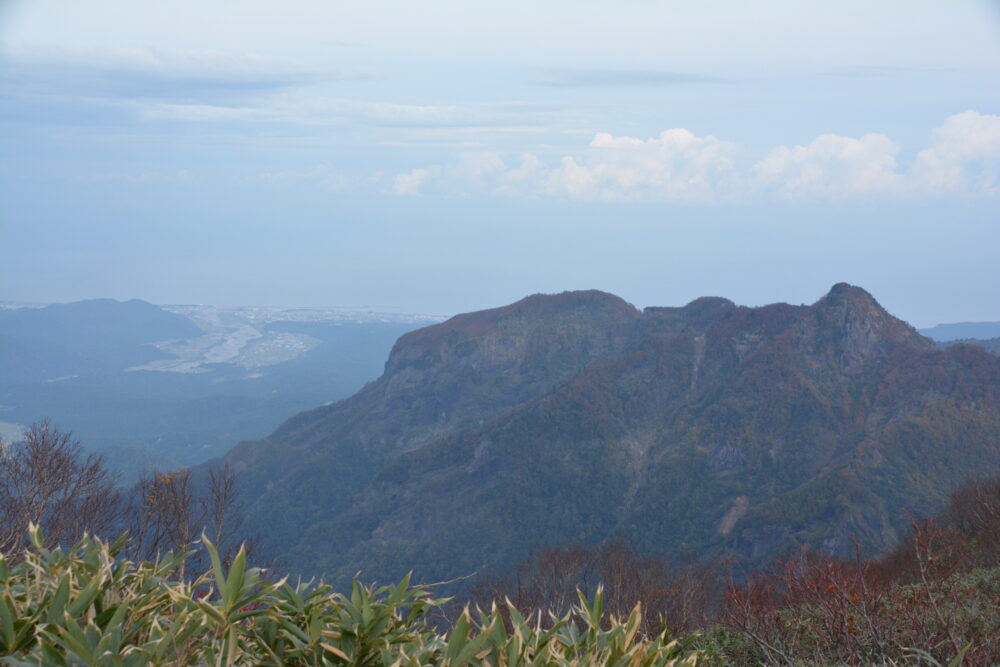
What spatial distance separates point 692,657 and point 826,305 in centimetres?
9344

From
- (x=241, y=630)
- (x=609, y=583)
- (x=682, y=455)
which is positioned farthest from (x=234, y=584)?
(x=682, y=455)

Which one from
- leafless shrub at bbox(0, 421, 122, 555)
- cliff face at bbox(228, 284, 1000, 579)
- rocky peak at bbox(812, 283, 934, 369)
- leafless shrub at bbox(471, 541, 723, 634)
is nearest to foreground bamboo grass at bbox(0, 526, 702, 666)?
leafless shrub at bbox(0, 421, 122, 555)

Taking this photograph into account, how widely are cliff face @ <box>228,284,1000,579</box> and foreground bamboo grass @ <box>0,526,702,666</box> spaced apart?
5378cm

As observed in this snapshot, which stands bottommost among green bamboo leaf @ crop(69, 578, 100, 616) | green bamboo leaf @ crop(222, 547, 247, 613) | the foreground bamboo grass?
the foreground bamboo grass

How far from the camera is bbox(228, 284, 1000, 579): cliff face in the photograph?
62125mm

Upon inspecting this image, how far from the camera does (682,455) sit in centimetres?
8112

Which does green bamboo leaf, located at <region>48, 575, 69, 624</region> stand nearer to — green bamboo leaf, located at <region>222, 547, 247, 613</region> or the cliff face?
green bamboo leaf, located at <region>222, 547, 247, 613</region>

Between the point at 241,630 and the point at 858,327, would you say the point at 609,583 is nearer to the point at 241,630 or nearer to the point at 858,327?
the point at 241,630

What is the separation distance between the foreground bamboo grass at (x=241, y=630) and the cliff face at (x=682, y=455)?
53.8 meters

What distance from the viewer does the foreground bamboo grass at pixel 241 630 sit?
3.65 meters

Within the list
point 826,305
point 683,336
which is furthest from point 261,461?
point 826,305

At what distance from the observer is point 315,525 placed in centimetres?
9375

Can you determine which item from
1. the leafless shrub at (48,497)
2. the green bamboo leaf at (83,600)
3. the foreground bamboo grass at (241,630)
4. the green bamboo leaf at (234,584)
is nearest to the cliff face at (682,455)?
the leafless shrub at (48,497)

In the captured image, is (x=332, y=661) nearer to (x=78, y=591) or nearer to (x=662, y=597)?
(x=78, y=591)
